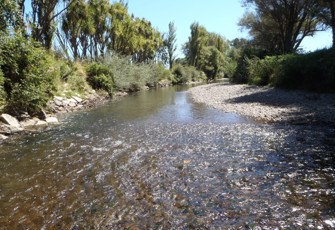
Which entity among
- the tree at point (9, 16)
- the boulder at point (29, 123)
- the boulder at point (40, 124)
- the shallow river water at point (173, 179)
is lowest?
the shallow river water at point (173, 179)

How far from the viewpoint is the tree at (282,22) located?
106 feet

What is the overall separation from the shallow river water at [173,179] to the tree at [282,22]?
2830 centimetres

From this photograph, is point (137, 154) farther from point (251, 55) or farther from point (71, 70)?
point (251, 55)

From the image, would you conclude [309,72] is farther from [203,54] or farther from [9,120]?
[203,54]

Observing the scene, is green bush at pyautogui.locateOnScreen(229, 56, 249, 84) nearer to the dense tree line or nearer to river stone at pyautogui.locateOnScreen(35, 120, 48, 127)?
the dense tree line

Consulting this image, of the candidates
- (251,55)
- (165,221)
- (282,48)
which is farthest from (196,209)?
(282,48)

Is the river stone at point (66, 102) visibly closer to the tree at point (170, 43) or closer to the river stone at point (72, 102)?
the river stone at point (72, 102)

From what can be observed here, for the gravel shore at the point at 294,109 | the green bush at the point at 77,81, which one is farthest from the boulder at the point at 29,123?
the gravel shore at the point at 294,109

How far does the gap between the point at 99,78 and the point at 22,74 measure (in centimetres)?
1213

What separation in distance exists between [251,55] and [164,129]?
2575 cm

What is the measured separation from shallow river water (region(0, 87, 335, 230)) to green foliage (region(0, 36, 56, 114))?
332cm

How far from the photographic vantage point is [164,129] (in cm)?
1062

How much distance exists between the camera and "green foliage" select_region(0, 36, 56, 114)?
40.2 ft

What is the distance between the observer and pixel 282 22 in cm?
3481
